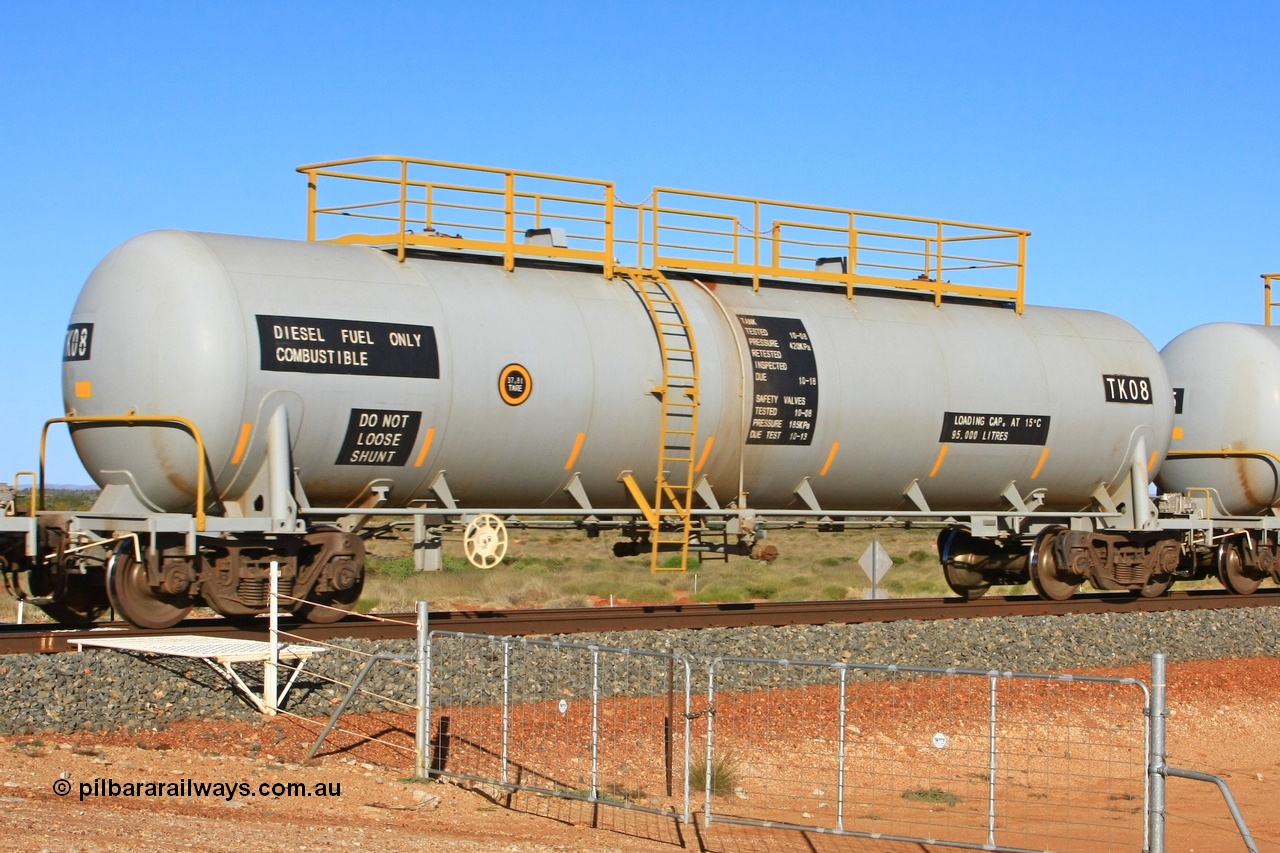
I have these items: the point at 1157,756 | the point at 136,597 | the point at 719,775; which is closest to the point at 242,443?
the point at 136,597

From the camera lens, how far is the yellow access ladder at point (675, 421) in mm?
16828

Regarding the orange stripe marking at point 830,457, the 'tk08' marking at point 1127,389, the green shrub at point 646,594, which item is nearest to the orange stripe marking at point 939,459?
the orange stripe marking at point 830,457

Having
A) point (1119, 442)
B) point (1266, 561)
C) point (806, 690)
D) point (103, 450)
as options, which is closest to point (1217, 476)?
point (1266, 561)

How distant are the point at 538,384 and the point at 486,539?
176 centimetres

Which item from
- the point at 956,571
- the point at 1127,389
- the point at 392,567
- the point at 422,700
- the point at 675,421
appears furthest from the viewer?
the point at 392,567

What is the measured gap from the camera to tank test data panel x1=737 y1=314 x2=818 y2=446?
1742cm

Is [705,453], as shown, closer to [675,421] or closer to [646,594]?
[675,421]

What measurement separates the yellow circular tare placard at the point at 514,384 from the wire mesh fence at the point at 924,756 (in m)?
3.69

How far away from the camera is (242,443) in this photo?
14484mm

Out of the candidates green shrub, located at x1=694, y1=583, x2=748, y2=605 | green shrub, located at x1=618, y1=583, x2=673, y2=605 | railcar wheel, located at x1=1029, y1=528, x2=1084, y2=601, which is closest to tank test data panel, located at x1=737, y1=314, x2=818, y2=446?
railcar wheel, located at x1=1029, y1=528, x2=1084, y2=601

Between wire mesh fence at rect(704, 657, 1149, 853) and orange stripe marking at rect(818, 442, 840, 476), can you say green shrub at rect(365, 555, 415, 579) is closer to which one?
orange stripe marking at rect(818, 442, 840, 476)

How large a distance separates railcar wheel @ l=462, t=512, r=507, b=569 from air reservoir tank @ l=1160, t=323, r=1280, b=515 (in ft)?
40.0

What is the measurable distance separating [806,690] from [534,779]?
3692 millimetres

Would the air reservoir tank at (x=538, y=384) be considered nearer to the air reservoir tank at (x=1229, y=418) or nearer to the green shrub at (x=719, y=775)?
the air reservoir tank at (x=1229, y=418)
